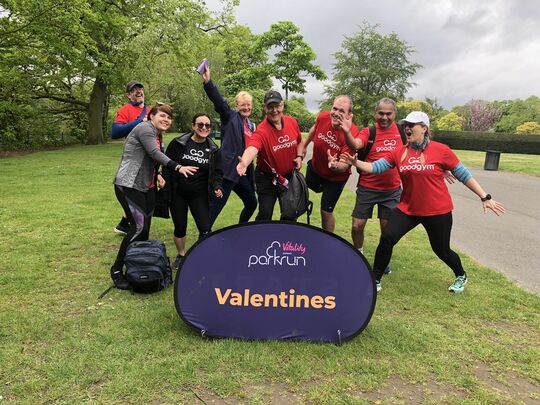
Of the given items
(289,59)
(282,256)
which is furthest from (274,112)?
(289,59)

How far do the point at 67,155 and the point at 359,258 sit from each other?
20310 millimetres

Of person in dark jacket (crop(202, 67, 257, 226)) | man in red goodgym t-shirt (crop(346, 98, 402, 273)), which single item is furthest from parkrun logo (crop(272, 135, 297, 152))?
person in dark jacket (crop(202, 67, 257, 226))

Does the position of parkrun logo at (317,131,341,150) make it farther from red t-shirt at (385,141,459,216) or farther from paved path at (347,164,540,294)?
paved path at (347,164,540,294)

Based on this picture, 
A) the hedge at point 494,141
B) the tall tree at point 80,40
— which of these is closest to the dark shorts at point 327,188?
the tall tree at point 80,40

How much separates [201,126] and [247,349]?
2534 mm

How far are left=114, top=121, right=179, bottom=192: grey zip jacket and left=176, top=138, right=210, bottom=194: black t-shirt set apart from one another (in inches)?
15.4

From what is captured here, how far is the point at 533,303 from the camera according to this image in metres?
4.45

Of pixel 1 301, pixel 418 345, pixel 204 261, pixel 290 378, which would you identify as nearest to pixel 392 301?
pixel 418 345

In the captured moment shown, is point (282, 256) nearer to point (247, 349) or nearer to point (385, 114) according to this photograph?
point (247, 349)

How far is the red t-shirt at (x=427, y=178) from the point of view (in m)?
4.24

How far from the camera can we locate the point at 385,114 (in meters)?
4.77

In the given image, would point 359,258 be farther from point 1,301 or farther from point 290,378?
point 1,301

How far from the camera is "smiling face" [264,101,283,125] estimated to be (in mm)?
4418

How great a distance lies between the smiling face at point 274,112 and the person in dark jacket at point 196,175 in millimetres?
753
